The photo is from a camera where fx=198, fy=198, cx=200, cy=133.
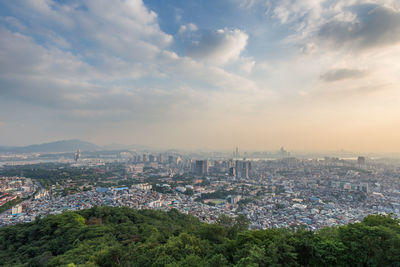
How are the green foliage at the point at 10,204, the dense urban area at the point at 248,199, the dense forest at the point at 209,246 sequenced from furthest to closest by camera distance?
the green foliage at the point at 10,204 → the dense urban area at the point at 248,199 → the dense forest at the point at 209,246

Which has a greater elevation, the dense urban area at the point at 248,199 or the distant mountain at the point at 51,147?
the distant mountain at the point at 51,147

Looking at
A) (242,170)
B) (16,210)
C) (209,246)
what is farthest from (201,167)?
(209,246)

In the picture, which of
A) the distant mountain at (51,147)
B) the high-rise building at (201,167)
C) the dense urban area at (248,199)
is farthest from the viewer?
the distant mountain at (51,147)

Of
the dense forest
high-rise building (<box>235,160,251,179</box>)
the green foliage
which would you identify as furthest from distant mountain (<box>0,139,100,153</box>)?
the dense forest

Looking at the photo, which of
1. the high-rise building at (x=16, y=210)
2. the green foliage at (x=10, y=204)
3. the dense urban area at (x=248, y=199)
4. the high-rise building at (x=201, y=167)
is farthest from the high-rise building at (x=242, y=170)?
the green foliage at (x=10, y=204)

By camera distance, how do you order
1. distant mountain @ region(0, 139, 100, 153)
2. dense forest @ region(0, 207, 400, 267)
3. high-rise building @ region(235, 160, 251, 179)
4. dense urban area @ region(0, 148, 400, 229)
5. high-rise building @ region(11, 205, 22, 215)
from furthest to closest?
distant mountain @ region(0, 139, 100, 153) → high-rise building @ region(235, 160, 251, 179) → high-rise building @ region(11, 205, 22, 215) → dense urban area @ region(0, 148, 400, 229) → dense forest @ region(0, 207, 400, 267)

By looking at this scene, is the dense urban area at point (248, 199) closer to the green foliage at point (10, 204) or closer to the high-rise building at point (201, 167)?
the green foliage at point (10, 204)

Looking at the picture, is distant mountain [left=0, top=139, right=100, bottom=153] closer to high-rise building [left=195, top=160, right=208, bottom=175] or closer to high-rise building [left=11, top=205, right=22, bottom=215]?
high-rise building [left=195, top=160, right=208, bottom=175]

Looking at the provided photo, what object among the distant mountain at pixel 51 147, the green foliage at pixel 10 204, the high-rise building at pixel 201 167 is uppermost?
the distant mountain at pixel 51 147

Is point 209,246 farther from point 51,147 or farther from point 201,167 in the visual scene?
point 51,147
